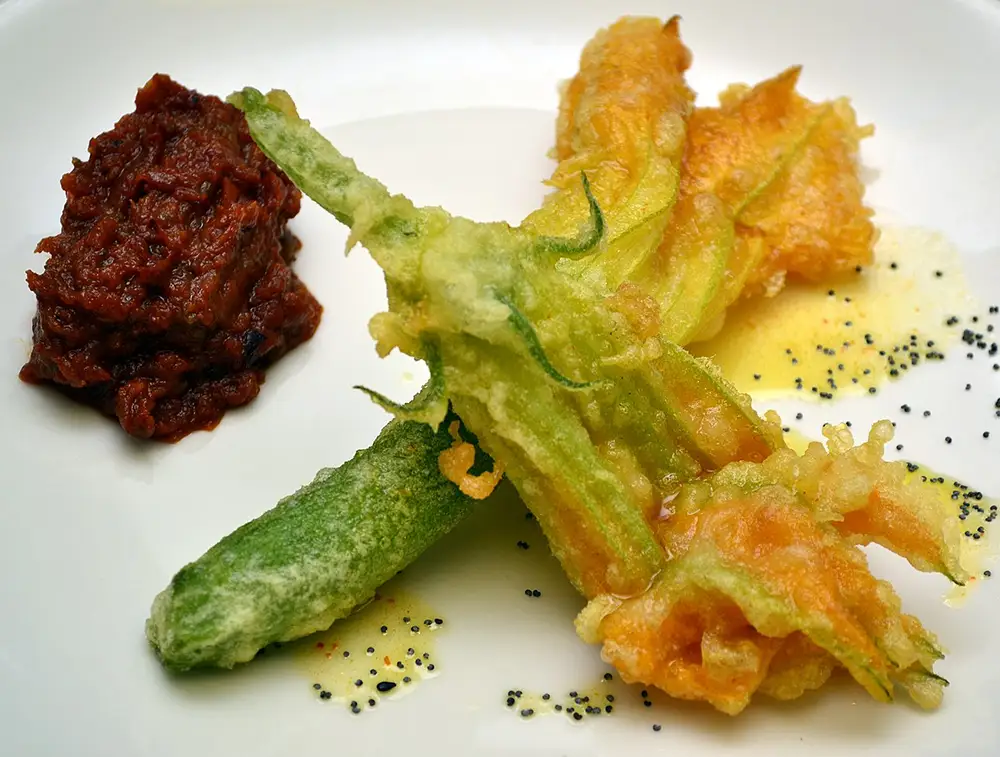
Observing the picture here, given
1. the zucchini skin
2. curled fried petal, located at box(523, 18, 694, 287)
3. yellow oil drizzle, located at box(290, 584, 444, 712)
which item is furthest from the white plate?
curled fried petal, located at box(523, 18, 694, 287)

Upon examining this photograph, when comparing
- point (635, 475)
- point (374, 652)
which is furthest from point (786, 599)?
point (374, 652)

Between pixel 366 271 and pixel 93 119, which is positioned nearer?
pixel 366 271

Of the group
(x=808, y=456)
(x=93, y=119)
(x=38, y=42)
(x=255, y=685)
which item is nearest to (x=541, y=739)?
(x=255, y=685)

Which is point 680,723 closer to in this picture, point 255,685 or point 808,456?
point 808,456

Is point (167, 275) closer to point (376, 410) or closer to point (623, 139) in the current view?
point (376, 410)

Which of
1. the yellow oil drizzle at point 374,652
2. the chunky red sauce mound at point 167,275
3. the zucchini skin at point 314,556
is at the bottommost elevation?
the yellow oil drizzle at point 374,652

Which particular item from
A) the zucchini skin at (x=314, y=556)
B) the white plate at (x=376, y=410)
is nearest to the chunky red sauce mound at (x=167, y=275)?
the white plate at (x=376, y=410)

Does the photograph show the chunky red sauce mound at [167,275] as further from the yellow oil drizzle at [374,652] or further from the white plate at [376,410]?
the yellow oil drizzle at [374,652]
